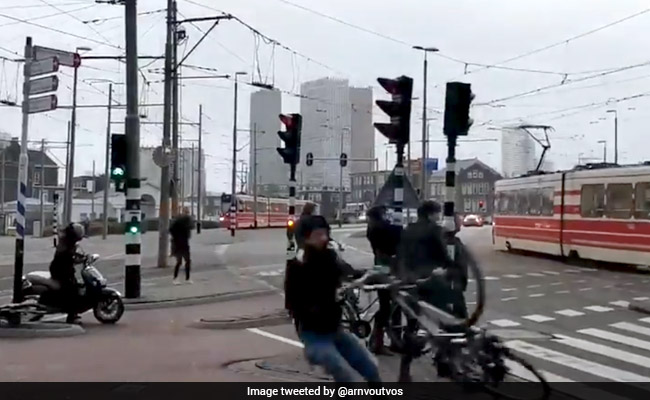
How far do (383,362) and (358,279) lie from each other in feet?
5.72

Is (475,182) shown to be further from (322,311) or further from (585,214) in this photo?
(322,311)

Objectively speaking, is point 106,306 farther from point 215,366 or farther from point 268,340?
point 215,366

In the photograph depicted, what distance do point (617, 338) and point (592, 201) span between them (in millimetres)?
17008

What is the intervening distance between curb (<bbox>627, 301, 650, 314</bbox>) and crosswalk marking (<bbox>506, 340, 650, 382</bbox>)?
5.15 metres

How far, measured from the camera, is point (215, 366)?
11.3 metres

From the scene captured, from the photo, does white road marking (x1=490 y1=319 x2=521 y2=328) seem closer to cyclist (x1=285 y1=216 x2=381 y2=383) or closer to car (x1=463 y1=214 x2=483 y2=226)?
cyclist (x1=285 y1=216 x2=381 y2=383)

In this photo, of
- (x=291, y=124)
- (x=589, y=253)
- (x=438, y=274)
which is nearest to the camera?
(x=438, y=274)

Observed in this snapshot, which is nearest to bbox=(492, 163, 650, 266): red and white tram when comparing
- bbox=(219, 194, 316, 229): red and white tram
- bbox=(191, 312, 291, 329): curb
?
bbox=(191, 312, 291, 329): curb

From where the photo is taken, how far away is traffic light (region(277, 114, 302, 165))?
19812 millimetres

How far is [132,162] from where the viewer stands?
62.5 feet

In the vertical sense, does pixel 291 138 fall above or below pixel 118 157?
above

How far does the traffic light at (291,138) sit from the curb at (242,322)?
458 cm

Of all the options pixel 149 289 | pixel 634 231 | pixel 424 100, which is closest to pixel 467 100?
pixel 149 289

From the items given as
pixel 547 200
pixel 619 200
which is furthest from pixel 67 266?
pixel 547 200
